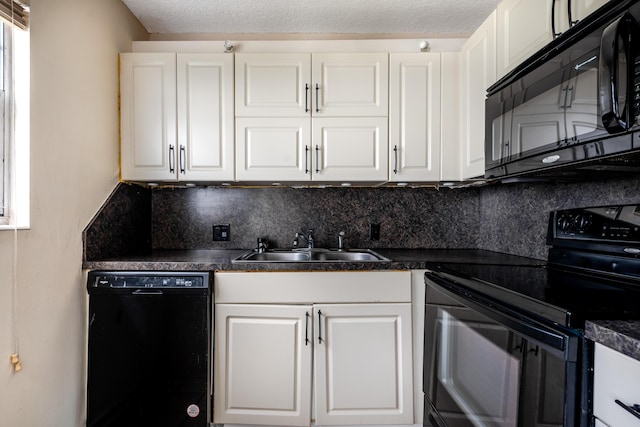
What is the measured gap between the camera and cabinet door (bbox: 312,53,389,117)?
190 centimetres

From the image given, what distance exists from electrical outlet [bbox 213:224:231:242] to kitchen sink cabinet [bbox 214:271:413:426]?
2.11 ft

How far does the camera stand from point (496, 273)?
49.4 inches

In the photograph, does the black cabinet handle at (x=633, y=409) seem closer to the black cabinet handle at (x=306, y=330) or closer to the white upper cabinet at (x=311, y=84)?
the black cabinet handle at (x=306, y=330)

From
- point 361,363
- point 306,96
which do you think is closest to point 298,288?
point 361,363

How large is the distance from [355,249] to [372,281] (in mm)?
571

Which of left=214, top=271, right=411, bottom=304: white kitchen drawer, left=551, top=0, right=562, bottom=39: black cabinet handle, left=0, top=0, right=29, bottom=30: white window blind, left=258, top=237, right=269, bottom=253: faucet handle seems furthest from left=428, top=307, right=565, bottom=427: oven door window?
left=0, top=0, right=29, bottom=30: white window blind

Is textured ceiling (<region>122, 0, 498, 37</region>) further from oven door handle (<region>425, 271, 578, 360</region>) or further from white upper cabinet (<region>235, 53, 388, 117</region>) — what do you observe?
oven door handle (<region>425, 271, 578, 360</region>)

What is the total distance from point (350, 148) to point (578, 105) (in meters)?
1.13

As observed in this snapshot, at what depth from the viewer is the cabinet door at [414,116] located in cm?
191

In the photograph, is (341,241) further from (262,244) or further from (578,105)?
(578,105)

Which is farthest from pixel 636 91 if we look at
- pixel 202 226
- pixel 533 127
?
pixel 202 226

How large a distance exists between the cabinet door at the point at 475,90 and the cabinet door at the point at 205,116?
51.6 inches

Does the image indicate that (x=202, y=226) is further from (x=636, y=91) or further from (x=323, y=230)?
(x=636, y=91)

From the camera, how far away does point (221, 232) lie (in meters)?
2.23
